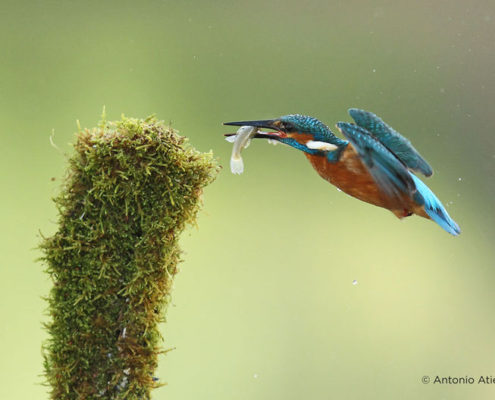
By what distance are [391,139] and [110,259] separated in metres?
0.91

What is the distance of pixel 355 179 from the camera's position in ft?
6.00

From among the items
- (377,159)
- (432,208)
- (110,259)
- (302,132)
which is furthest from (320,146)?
(110,259)

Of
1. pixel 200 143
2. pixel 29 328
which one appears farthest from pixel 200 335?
pixel 200 143

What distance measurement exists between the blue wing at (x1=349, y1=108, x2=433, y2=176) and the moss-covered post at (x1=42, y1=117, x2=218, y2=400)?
0.60 m

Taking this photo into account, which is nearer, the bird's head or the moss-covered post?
the moss-covered post

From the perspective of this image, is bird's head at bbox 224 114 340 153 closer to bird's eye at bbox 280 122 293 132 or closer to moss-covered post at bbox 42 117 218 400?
bird's eye at bbox 280 122 293 132

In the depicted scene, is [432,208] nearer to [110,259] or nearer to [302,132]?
[302,132]

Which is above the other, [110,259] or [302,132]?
[302,132]

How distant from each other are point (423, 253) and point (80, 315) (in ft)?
8.89

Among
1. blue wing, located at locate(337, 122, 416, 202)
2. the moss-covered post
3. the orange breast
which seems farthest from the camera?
the orange breast

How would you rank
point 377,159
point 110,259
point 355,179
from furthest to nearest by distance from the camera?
point 355,179, point 377,159, point 110,259

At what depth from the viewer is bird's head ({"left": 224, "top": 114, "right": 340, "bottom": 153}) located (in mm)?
1848

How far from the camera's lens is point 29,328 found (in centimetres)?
323

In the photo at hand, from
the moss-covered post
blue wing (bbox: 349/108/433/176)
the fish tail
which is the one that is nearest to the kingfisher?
blue wing (bbox: 349/108/433/176)
